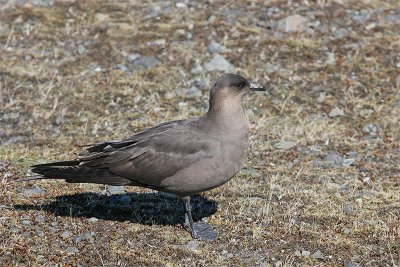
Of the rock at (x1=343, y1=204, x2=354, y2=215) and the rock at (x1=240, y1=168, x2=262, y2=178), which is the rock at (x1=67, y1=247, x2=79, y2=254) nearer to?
the rock at (x1=240, y1=168, x2=262, y2=178)

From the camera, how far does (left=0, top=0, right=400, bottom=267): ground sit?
Result: 6.76 metres

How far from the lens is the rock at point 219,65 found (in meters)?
11.1

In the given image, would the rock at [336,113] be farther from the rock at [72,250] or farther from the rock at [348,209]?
the rock at [72,250]

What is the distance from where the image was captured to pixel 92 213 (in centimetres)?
727

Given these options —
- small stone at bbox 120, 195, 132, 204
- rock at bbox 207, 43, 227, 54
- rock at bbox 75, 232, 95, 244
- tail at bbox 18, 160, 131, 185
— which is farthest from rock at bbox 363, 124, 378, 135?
rock at bbox 75, 232, 95, 244

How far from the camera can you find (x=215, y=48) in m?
11.5

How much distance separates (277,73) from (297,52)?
2.14ft

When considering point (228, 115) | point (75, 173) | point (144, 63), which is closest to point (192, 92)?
point (144, 63)

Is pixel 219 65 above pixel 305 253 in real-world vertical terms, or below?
below

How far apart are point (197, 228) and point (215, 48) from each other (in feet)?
16.3

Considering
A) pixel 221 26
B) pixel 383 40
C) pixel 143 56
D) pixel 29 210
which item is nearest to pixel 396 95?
pixel 383 40

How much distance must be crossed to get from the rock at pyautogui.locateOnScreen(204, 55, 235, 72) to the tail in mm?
4414

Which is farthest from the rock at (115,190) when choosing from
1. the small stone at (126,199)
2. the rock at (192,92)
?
the rock at (192,92)

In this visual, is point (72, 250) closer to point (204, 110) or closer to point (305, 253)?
point (305, 253)
